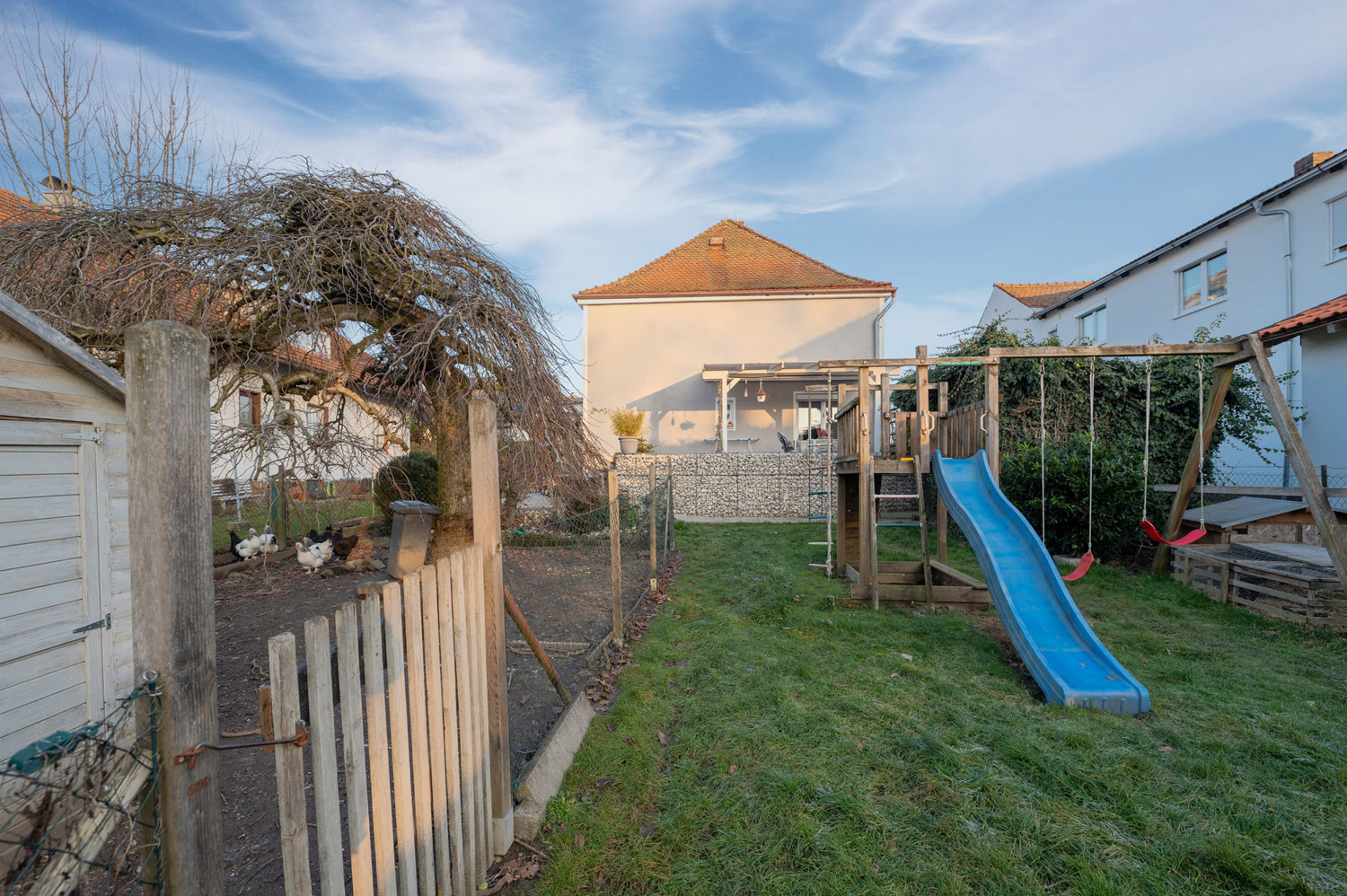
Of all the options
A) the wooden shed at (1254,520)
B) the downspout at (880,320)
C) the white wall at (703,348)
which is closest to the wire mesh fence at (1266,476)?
the wooden shed at (1254,520)

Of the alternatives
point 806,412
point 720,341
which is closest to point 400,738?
point 806,412

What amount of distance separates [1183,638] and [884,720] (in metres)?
4.02

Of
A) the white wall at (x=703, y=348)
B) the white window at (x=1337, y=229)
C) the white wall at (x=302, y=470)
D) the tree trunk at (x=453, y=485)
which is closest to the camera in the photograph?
the white wall at (x=302, y=470)

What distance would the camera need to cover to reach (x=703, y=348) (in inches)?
868

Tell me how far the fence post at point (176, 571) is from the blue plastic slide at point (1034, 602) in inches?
193

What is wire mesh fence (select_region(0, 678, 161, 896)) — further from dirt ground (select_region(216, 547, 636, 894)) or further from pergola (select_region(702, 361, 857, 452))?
pergola (select_region(702, 361, 857, 452))

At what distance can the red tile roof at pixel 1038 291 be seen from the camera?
2295 cm

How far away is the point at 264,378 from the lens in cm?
415

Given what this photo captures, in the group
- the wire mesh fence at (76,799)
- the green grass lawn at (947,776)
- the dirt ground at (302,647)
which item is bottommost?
the dirt ground at (302,647)

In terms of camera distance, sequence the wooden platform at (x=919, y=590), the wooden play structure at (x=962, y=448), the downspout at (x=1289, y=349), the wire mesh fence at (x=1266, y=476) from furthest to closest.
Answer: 1. the downspout at (x=1289, y=349)
2. the wire mesh fence at (x=1266, y=476)
3. the wooden platform at (x=919, y=590)
4. the wooden play structure at (x=962, y=448)

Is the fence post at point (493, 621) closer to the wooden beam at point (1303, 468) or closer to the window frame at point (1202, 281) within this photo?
the wooden beam at point (1303, 468)

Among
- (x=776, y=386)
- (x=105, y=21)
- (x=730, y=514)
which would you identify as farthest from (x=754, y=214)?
(x=105, y=21)

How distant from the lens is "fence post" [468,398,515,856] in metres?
2.61

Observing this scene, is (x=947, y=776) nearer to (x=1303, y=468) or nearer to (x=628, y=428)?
(x=1303, y=468)
